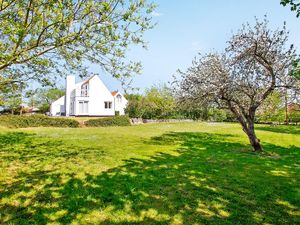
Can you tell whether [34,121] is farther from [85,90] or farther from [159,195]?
[159,195]

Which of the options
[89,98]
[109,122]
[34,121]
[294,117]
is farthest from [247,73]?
[89,98]

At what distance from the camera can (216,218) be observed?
20.0ft

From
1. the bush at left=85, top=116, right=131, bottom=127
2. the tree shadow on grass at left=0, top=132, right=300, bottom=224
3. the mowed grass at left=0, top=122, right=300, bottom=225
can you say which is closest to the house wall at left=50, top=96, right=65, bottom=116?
the bush at left=85, top=116, right=131, bottom=127

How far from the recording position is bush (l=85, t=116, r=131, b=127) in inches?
1443

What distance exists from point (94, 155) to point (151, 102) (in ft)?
125

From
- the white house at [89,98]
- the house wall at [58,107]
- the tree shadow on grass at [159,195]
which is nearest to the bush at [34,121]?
the white house at [89,98]

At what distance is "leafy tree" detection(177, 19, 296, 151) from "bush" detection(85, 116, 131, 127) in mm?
22490

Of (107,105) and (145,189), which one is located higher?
(107,105)

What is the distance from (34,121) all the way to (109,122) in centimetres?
1075

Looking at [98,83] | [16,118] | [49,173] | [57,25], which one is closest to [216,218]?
[49,173]

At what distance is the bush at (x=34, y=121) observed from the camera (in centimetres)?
3062

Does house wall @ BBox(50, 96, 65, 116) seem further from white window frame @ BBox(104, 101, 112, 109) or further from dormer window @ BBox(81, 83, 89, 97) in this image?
white window frame @ BBox(104, 101, 112, 109)

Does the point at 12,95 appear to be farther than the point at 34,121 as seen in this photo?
No

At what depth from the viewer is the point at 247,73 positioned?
15.4 metres
